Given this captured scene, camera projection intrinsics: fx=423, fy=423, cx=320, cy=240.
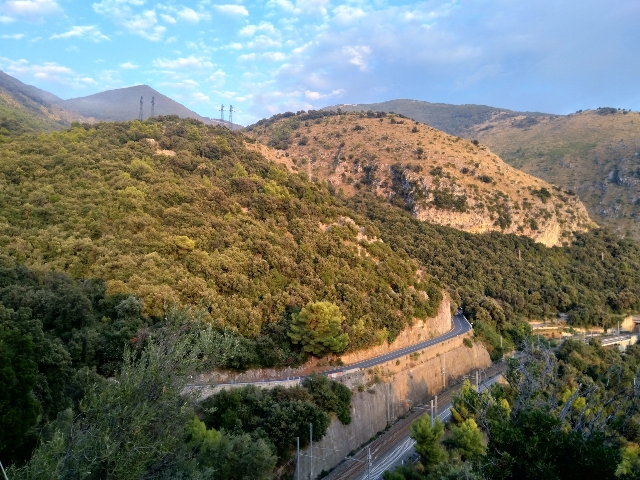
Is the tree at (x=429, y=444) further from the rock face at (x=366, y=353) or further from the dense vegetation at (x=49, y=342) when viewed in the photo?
the dense vegetation at (x=49, y=342)

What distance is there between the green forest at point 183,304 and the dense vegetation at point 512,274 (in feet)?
1.49

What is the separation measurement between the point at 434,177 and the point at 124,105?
107 meters

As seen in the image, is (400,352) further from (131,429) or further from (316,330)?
(131,429)

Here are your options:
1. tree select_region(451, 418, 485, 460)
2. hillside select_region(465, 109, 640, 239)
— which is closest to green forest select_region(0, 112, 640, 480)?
tree select_region(451, 418, 485, 460)

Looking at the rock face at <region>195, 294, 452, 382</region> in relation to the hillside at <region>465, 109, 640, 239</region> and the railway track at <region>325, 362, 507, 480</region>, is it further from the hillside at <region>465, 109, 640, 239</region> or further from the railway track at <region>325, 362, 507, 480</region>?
the hillside at <region>465, 109, 640, 239</region>

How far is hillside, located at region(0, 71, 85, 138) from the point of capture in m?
42.0

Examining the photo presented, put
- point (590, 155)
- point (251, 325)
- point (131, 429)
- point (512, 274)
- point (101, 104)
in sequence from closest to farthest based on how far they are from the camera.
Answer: point (131, 429) < point (251, 325) < point (512, 274) < point (590, 155) < point (101, 104)

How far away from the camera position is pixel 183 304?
928 inches

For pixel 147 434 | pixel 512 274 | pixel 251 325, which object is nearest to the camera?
pixel 147 434

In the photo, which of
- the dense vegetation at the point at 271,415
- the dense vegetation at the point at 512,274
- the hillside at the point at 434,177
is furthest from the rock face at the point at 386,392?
the hillside at the point at 434,177

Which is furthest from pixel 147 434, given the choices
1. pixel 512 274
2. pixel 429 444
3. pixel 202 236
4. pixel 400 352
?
pixel 512 274

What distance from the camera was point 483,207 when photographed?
6241 centimetres

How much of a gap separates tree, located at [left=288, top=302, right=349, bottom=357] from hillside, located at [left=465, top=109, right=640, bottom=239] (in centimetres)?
7881

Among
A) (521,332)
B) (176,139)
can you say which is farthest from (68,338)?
(521,332)
